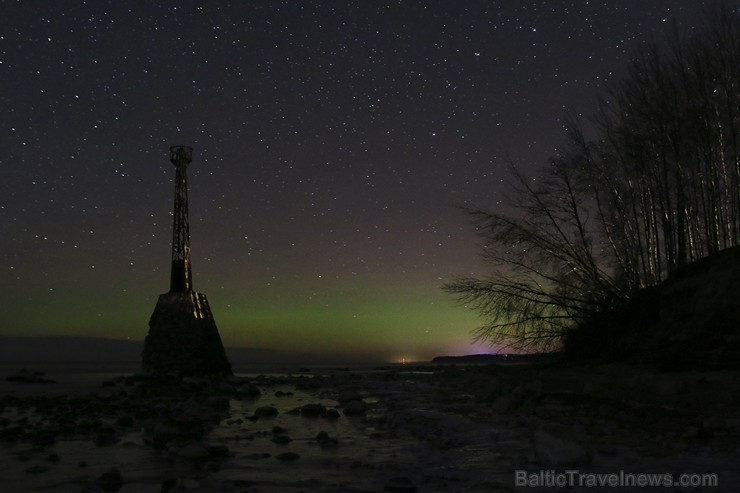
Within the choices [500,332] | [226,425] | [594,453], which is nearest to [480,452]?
[594,453]

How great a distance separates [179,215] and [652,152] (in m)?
19.2

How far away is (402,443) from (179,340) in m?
20.9

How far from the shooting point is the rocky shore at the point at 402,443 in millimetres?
4453

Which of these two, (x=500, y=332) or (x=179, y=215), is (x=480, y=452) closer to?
(x=500, y=332)

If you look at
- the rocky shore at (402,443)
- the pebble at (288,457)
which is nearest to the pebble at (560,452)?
the rocky shore at (402,443)

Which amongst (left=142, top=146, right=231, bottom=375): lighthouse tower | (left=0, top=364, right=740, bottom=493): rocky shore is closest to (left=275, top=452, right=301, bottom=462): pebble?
(left=0, top=364, right=740, bottom=493): rocky shore

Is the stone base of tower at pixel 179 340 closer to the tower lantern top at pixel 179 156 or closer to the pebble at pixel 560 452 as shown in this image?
the tower lantern top at pixel 179 156

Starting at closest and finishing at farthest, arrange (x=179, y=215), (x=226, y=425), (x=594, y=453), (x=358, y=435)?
(x=594, y=453)
(x=358, y=435)
(x=226, y=425)
(x=179, y=215)

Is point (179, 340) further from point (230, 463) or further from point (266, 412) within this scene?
point (230, 463)

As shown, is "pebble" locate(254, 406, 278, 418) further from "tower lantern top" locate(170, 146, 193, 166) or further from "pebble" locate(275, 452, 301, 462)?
"tower lantern top" locate(170, 146, 193, 166)

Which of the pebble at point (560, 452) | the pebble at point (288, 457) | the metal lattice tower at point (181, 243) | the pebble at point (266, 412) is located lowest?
the pebble at point (266, 412)

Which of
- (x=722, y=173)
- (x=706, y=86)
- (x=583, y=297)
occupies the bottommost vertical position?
(x=583, y=297)

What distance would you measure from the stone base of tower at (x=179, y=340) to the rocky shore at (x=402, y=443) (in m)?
14.2

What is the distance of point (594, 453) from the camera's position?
5.20m
